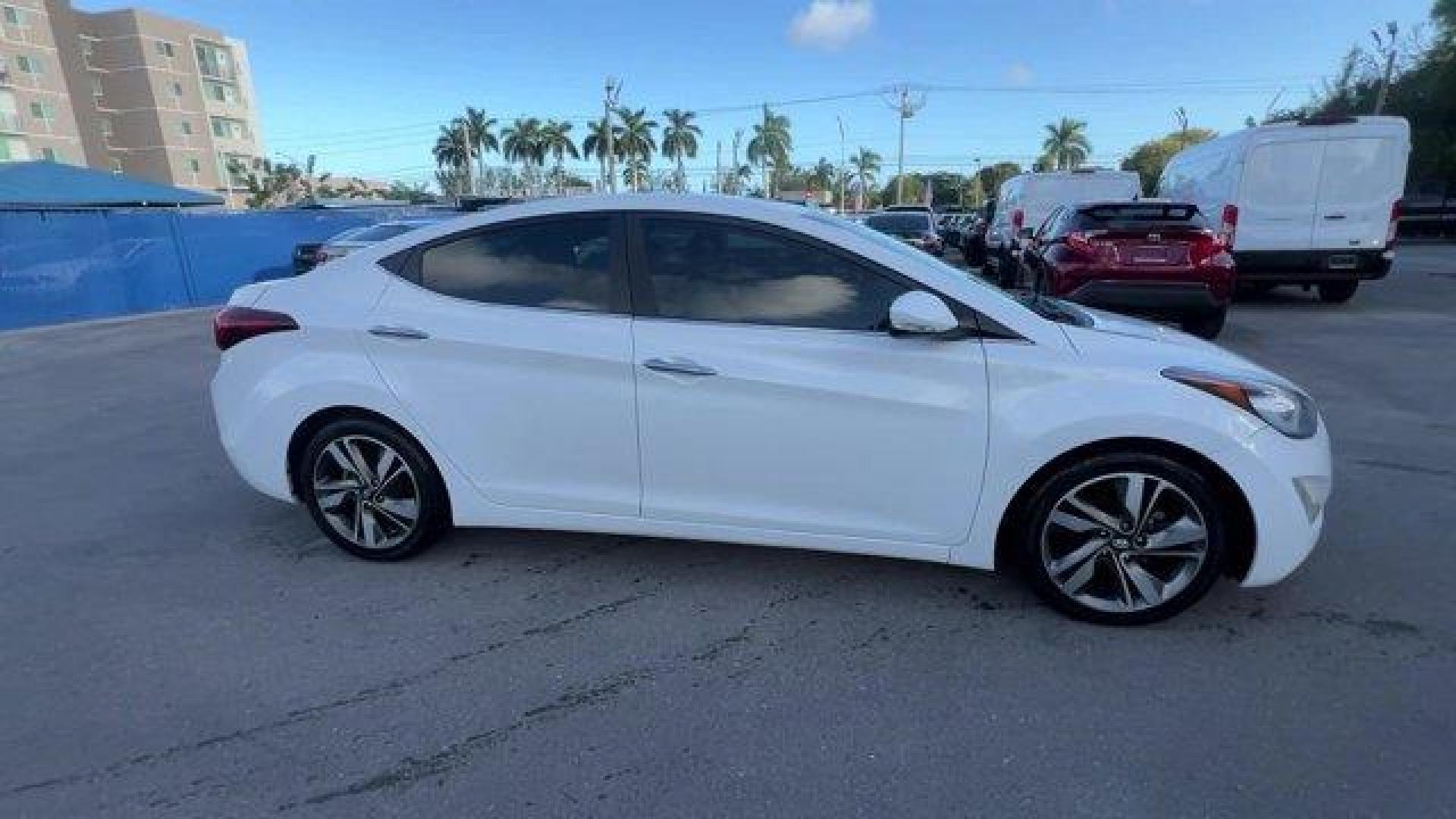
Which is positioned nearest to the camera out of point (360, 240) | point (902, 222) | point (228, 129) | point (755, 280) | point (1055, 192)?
point (755, 280)

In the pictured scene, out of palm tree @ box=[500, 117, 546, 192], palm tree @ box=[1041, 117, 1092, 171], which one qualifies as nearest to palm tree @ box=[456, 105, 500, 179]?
palm tree @ box=[500, 117, 546, 192]

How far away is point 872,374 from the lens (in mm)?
3008

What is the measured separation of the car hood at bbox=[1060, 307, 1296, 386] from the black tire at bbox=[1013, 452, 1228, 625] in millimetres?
345

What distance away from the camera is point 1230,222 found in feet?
36.4

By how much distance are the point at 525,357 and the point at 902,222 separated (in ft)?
50.0

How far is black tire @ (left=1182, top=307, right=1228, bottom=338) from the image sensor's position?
872 centimetres

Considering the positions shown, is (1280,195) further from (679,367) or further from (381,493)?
(381,493)

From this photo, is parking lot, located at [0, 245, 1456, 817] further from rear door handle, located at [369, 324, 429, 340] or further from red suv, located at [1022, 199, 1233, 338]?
red suv, located at [1022, 199, 1233, 338]

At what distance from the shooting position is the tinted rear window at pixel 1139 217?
28.0ft

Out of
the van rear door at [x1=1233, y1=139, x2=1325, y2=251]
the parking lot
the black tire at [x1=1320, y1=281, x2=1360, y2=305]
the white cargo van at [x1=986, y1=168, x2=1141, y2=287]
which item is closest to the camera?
the parking lot

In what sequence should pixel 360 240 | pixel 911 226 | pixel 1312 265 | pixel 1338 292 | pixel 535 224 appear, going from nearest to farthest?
pixel 535 224 → pixel 1312 265 → pixel 1338 292 → pixel 360 240 → pixel 911 226

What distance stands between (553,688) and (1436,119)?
154 feet

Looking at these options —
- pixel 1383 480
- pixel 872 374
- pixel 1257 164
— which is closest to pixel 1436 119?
pixel 1257 164

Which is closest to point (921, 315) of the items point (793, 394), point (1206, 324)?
point (793, 394)
